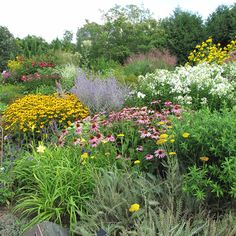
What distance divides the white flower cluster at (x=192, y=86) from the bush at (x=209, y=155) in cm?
217

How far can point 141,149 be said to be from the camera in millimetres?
3891

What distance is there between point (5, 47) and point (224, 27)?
12.9m

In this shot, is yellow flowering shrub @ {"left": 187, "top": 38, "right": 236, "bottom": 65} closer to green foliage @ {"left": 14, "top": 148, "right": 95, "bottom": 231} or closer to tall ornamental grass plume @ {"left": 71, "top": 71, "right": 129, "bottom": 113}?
tall ornamental grass plume @ {"left": 71, "top": 71, "right": 129, "bottom": 113}

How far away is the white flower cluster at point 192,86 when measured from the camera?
19.1ft

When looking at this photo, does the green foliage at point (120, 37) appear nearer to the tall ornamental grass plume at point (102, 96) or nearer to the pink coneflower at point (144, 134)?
the tall ornamental grass plume at point (102, 96)

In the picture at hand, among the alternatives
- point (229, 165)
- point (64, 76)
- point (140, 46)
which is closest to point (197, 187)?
point (229, 165)

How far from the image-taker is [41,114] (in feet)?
21.3

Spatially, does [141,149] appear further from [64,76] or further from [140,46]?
[140,46]

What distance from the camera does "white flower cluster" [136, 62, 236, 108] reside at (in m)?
5.83

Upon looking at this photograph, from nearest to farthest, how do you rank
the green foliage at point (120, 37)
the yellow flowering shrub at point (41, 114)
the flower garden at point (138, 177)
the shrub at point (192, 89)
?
the flower garden at point (138, 177) < the shrub at point (192, 89) < the yellow flowering shrub at point (41, 114) < the green foliage at point (120, 37)

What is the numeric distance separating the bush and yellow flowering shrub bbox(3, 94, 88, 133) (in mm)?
3098

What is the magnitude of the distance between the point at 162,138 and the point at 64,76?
8.41 meters

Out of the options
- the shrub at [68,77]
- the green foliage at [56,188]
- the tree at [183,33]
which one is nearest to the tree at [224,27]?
the tree at [183,33]

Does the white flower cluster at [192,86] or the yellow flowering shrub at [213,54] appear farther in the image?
the yellow flowering shrub at [213,54]
